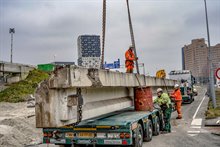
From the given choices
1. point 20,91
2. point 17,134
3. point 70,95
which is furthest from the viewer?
point 20,91

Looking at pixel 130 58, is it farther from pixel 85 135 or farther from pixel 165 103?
pixel 85 135

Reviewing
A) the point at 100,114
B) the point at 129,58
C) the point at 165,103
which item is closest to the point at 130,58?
the point at 129,58

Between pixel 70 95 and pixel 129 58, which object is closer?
pixel 70 95

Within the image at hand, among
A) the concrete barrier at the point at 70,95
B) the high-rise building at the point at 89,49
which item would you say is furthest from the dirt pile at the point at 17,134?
the high-rise building at the point at 89,49

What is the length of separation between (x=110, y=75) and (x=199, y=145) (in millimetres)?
3643

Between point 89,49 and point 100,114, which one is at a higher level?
point 89,49

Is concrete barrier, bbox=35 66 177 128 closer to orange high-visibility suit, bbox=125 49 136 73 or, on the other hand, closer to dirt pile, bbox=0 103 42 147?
dirt pile, bbox=0 103 42 147

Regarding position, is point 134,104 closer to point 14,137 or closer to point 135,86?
point 135,86

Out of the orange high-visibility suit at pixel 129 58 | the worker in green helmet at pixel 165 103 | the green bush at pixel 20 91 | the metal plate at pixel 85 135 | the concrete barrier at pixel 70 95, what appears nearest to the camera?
the concrete barrier at pixel 70 95

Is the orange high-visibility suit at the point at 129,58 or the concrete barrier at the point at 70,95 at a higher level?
the orange high-visibility suit at the point at 129,58

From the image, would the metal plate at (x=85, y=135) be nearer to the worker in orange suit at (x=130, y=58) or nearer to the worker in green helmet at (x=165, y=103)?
the worker in green helmet at (x=165, y=103)

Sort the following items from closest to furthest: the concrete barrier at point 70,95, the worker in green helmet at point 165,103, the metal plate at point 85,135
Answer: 1. the concrete barrier at point 70,95
2. the metal plate at point 85,135
3. the worker in green helmet at point 165,103

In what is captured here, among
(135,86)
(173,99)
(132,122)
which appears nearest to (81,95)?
(132,122)

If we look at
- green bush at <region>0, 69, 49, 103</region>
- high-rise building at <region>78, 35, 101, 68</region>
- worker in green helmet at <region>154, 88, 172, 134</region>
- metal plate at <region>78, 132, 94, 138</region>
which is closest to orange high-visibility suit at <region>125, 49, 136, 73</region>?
worker in green helmet at <region>154, 88, 172, 134</region>
